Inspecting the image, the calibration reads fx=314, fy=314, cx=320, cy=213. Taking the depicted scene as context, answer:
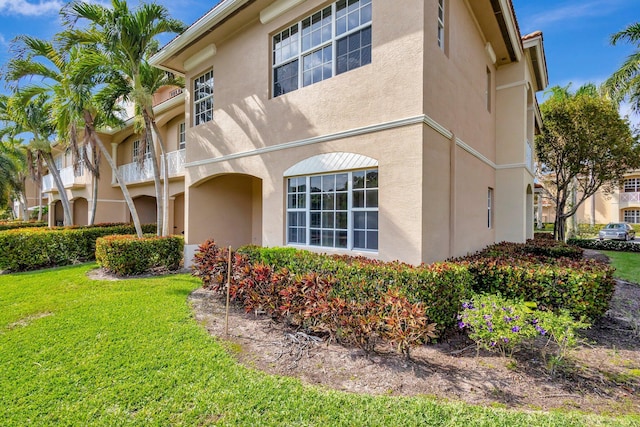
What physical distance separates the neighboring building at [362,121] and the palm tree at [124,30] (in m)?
0.96

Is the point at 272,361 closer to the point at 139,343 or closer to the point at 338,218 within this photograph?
the point at 139,343

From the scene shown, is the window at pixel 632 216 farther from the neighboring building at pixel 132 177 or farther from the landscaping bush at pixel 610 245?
the neighboring building at pixel 132 177

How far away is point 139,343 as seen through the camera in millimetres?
5441

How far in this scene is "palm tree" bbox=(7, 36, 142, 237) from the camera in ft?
36.8

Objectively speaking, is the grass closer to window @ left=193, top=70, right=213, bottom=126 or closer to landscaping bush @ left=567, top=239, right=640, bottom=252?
window @ left=193, top=70, right=213, bottom=126

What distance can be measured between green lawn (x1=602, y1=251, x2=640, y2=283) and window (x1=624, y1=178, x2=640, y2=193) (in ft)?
91.8

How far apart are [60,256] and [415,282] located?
15368mm

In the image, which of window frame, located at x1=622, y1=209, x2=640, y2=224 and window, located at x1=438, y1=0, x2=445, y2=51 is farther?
window frame, located at x1=622, y1=209, x2=640, y2=224

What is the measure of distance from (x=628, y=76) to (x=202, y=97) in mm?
20989

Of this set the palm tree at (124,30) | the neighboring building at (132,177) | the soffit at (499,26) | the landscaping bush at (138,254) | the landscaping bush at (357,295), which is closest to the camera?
the landscaping bush at (357,295)

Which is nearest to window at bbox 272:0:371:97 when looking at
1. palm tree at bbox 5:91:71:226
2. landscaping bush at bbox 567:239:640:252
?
palm tree at bbox 5:91:71:226

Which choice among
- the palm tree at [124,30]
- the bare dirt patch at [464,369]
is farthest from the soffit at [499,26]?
the palm tree at [124,30]

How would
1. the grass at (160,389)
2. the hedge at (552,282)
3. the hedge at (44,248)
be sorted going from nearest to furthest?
1. the grass at (160,389)
2. the hedge at (552,282)
3. the hedge at (44,248)

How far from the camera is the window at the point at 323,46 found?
7555mm
